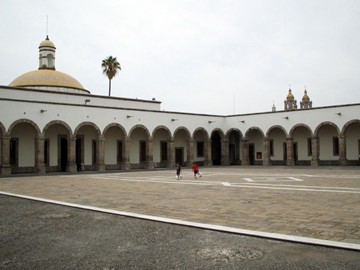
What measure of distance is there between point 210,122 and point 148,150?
289 inches

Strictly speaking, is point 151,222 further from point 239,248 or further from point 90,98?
point 90,98

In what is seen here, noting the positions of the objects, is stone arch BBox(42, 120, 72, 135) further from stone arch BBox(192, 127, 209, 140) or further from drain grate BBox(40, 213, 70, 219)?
drain grate BBox(40, 213, 70, 219)

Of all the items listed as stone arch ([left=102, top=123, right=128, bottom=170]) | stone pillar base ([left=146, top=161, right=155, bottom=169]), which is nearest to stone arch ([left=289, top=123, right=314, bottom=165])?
stone pillar base ([left=146, top=161, right=155, bottom=169])

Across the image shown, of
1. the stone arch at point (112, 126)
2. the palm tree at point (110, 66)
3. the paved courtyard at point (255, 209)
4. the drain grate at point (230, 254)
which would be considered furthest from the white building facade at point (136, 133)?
the drain grate at point (230, 254)

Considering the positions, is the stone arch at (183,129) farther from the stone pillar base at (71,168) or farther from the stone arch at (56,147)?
the stone pillar base at (71,168)

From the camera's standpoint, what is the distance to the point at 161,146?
32031mm

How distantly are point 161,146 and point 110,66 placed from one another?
43.6 ft

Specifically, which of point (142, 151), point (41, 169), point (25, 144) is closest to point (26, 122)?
point (25, 144)

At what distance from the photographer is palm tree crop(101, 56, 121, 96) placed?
40.3m

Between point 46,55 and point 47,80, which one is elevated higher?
point 46,55

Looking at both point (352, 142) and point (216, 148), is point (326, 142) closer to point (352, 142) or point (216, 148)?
point (352, 142)

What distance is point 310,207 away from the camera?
335 inches

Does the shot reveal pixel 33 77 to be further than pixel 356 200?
Yes

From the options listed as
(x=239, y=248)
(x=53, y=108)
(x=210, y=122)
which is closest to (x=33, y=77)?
(x=53, y=108)
